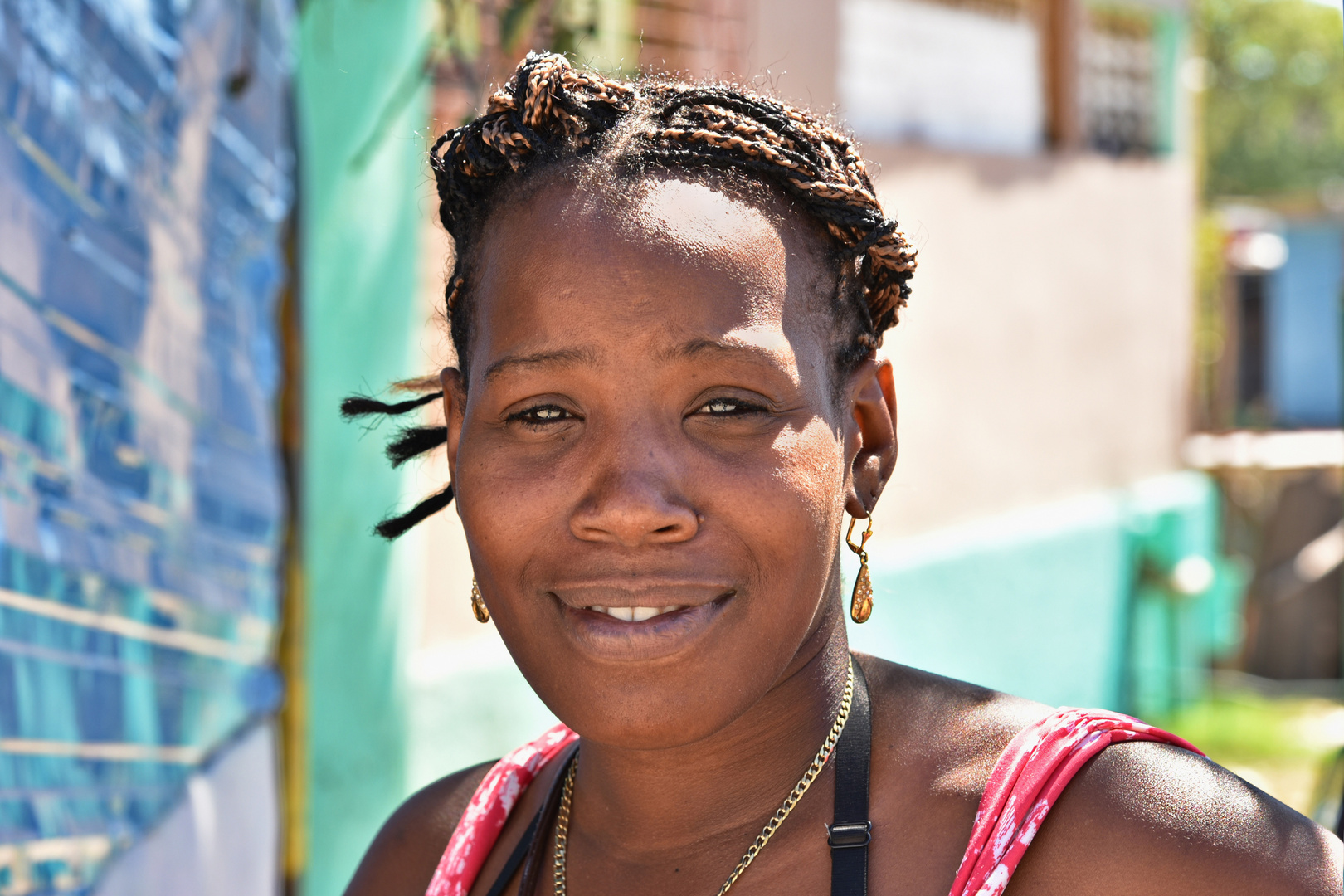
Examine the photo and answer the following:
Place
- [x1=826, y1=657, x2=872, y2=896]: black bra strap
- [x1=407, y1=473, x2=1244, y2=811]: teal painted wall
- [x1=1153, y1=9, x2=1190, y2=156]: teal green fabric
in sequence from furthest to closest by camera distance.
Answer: [x1=1153, y1=9, x2=1190, y2=156]: teal green fabric, [x1=407, y1=473, x2=1244, y2=811]: teal painted wall, [x1=826, y1=657, x2=872, y2=896]: black bra strap

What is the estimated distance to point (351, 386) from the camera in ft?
12.1

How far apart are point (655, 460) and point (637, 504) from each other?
57 millimetres

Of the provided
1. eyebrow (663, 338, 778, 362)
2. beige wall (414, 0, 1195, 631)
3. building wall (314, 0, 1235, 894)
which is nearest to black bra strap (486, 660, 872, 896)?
eyebrow (663, 338, 778, 362)

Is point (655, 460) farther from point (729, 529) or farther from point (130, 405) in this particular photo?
point (130, 405)

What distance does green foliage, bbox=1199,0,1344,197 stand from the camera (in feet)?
106

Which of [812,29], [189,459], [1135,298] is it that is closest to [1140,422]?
[1135,298]

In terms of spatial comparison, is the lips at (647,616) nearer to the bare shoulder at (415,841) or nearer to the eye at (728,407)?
the eye at (728,407)

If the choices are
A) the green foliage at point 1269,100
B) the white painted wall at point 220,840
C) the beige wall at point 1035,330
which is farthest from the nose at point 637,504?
the green foliage at point 1269,100

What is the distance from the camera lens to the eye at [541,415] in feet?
5.16

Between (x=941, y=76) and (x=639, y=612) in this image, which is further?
(x=941, y=76)

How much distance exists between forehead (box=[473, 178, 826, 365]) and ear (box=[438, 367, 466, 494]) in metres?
0.17

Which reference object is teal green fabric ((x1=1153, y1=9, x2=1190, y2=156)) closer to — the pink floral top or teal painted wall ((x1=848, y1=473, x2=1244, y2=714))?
teal painted wall ((x1=848, y1=473, x2=1244, y2=714))

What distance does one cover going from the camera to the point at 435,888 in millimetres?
1908

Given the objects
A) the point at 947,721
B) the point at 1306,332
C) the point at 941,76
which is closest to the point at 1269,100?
the point at 1306,332
